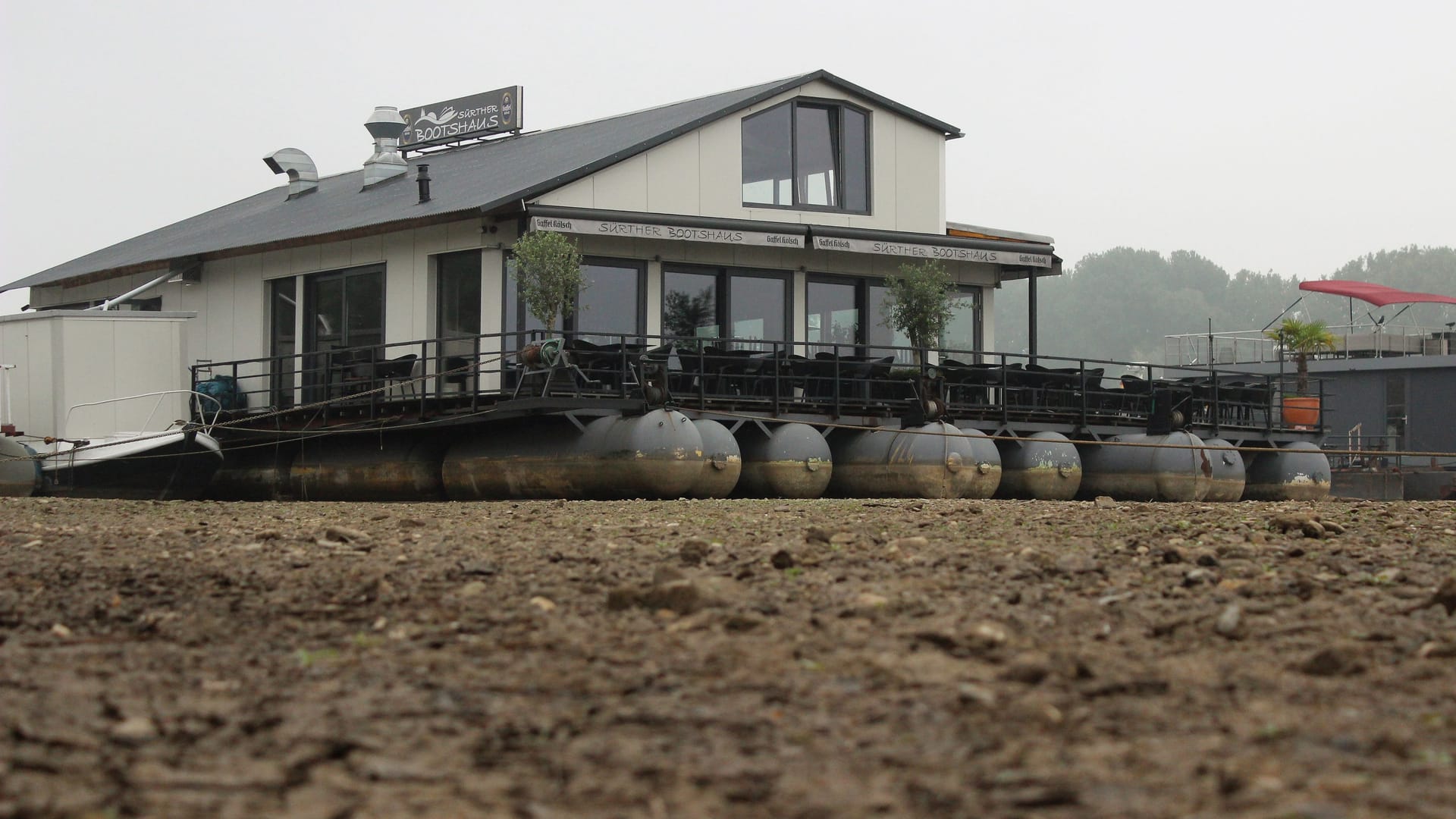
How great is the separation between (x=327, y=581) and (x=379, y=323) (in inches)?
561

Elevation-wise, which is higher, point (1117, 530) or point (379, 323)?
point (379, 323)

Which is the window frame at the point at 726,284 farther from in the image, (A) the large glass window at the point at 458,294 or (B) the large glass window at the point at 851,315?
(A) the large glass window at the point at 458,294

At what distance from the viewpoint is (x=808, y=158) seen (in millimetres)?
20609

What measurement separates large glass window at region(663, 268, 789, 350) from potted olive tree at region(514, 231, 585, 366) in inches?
99.0

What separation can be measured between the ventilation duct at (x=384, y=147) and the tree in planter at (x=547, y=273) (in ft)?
30.0

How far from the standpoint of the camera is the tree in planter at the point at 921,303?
20.1 metres

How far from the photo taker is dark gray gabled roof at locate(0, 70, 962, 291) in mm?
18859

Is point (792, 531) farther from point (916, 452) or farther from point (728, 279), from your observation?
point (728, 279)

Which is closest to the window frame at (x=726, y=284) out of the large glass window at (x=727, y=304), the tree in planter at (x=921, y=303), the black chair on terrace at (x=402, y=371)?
the large glass window at (x=727, y=304)

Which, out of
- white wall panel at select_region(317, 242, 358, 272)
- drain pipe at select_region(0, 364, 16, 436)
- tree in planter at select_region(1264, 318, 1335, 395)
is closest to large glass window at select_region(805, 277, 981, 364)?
white wall panel at select_region(317, 242, 358, 272)

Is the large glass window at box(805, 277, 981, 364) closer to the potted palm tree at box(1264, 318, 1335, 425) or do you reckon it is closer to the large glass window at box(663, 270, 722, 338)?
the large glass window at box(663, 270, 722, 338)

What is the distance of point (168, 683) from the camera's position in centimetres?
435

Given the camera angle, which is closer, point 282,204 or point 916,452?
point 916,452

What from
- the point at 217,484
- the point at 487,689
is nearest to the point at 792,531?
the point at 487,689
